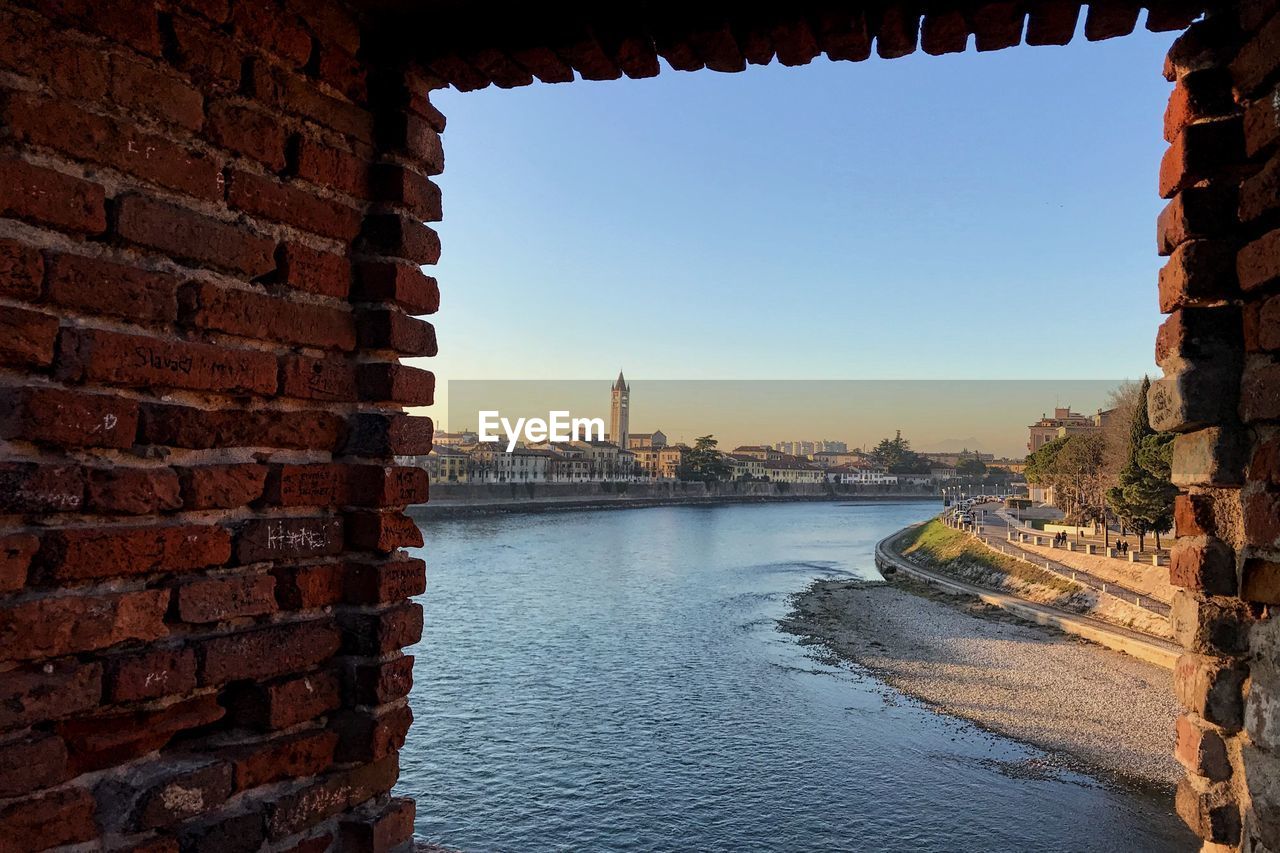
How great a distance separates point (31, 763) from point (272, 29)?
215 cm

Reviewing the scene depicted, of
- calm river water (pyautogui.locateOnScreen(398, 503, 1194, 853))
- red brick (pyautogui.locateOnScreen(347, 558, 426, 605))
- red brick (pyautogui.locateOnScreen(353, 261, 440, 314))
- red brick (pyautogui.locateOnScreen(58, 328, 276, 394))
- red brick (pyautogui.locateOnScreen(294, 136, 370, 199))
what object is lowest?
calm river water (pyautogui.locateOnScreen(398, 503, 1194, 853))

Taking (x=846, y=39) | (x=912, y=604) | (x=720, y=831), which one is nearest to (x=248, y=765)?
(x=846, y=39)

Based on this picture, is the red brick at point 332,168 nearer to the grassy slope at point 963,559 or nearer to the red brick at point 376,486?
the red brick at point 376,486

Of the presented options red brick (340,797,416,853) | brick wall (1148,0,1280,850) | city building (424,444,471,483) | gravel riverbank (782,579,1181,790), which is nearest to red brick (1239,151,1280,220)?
brick wall (1148,0,1280,850)

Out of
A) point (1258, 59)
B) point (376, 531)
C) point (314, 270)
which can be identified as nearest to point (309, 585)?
point (376, 531)

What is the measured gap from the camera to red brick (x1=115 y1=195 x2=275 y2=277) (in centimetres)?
226

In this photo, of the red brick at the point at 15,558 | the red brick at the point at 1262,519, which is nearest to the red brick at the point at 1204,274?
the red brick at the point at 1262,519

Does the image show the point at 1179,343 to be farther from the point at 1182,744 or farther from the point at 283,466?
the point at 283,466

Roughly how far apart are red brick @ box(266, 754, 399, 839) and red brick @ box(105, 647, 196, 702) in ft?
1.70

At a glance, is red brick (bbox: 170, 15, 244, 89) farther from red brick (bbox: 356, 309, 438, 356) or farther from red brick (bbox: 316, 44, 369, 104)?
red brick (bbox: 356, 309, 438, 356)

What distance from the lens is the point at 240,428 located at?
8.43ft

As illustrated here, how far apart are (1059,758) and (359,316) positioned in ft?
65.7

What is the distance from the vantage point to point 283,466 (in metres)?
2.70

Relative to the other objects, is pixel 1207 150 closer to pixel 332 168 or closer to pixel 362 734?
pixel 332 168
